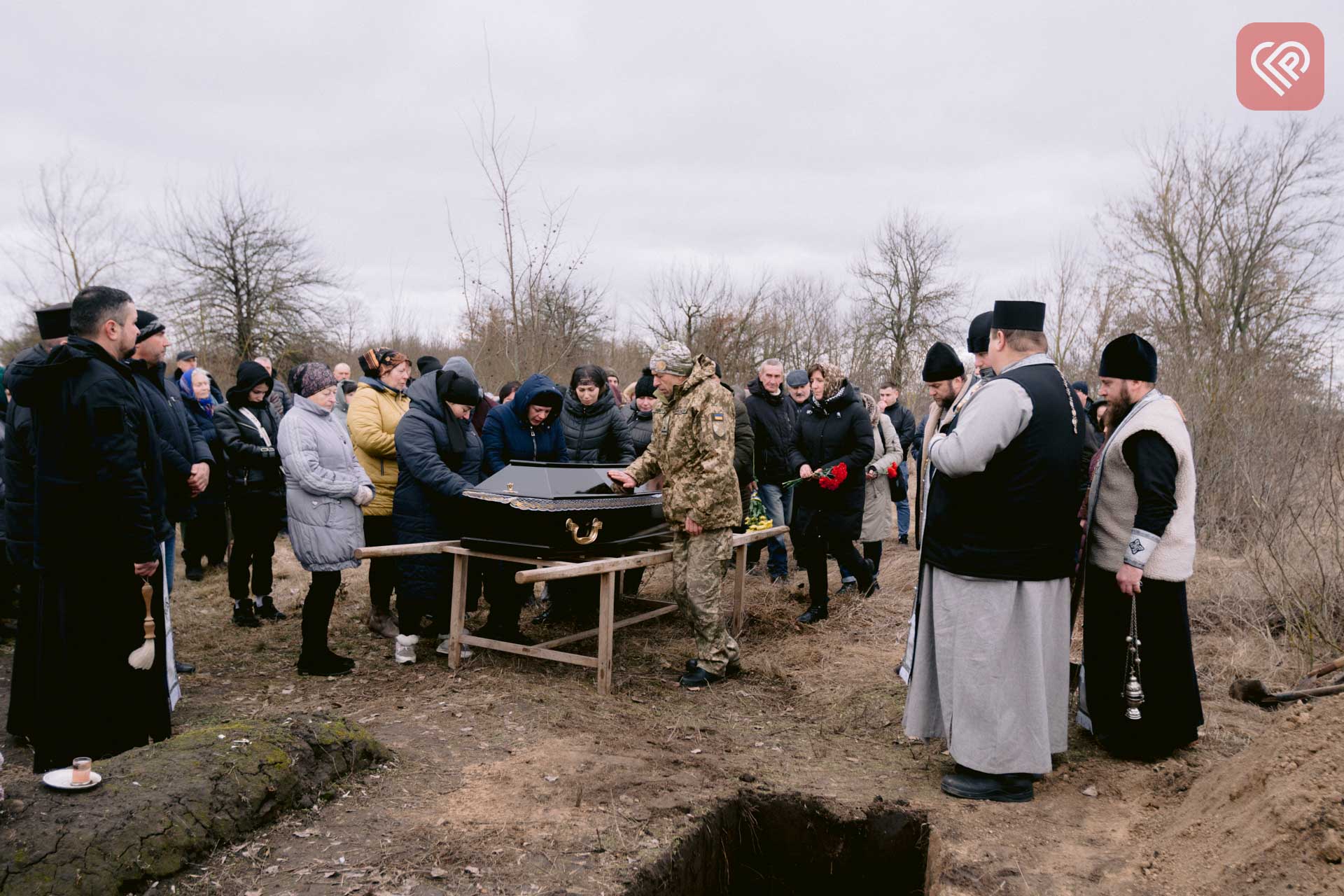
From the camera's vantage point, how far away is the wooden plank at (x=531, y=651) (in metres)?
5.25

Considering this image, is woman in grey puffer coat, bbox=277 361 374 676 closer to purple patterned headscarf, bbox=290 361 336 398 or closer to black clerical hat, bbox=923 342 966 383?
purple patterned headscarf, bbox=290 361 336 398

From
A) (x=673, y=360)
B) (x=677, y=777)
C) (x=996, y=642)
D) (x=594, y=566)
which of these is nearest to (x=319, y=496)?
(x=594, y=566)

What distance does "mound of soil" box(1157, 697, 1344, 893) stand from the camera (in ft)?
9.37

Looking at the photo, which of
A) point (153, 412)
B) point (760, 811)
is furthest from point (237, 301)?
point (760, 811)

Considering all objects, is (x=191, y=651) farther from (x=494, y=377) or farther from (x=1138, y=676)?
(x=494, y=377)

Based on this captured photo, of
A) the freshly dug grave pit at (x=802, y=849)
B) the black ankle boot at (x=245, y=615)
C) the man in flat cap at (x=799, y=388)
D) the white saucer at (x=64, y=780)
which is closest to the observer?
the white saucer at (x=64, y=780)

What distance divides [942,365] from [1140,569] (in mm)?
1455

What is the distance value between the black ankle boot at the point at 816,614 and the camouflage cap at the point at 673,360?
2583 mm

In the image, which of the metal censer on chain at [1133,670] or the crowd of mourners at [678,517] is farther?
the metal censer on chain at [1133,670]

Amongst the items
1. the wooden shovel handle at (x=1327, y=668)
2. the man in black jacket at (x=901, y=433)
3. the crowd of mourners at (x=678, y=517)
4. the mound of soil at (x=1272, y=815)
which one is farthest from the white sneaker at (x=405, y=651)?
the man in black jacket at (x=901, y=433)

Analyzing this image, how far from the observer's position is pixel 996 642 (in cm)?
360

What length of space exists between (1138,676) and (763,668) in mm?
2267

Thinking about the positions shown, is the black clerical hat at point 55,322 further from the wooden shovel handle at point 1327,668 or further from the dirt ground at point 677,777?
the wooden shovel handle at point 1327,668

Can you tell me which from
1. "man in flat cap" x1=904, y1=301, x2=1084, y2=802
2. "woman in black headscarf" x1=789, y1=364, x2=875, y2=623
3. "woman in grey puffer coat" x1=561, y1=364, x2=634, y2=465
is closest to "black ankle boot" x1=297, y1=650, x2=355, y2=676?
"woman in grey puffer coat" x1=561, y1=364, x2=634, y2=465
